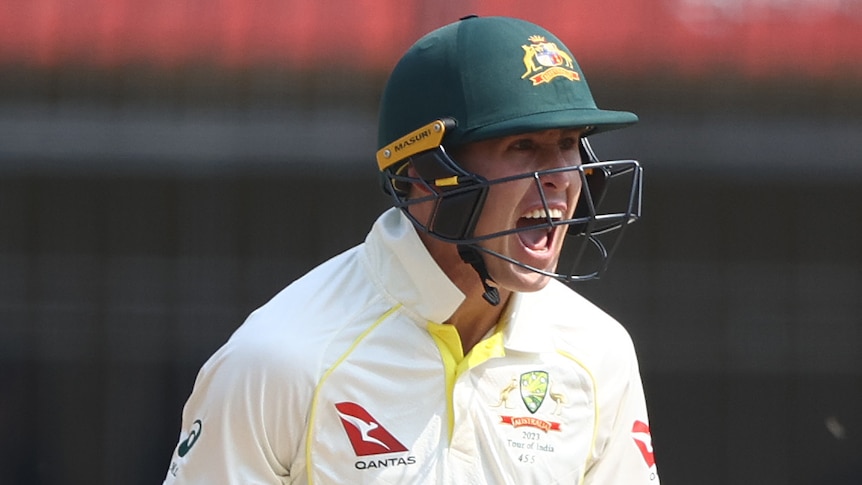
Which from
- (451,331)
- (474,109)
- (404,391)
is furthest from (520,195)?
(404,391)

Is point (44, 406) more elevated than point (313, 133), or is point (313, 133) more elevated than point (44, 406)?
point (313, 133)

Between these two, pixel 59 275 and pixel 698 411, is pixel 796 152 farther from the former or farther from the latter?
pixel 59 275

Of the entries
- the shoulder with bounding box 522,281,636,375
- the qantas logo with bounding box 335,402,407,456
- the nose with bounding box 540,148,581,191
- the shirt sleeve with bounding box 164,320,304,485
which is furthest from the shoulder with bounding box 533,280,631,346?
the shirt sleeve with bounding box 164,320,304,485

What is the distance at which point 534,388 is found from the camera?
226cm

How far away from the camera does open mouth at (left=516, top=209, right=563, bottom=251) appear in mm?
2164

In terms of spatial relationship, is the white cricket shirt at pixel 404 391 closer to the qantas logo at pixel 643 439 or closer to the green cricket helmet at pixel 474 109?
the qantas logo at pixel 643 439

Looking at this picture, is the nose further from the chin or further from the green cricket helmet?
the chin

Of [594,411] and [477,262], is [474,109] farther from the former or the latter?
[594,411]

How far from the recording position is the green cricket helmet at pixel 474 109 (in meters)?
2.13

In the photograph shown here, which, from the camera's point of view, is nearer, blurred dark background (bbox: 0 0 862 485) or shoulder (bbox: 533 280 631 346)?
shoulder (bbox: 533 280 631 346)

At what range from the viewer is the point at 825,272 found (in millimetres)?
4301

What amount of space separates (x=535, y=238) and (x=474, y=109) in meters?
0.24

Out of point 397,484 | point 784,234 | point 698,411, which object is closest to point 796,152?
point 784,234

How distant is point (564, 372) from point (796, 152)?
2.18m
